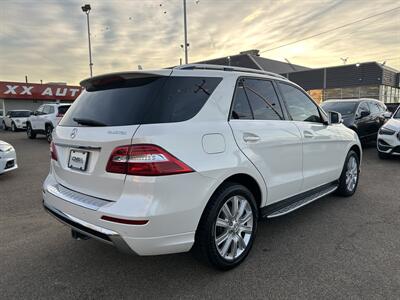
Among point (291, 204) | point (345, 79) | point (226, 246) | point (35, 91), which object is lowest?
point (226, 246)

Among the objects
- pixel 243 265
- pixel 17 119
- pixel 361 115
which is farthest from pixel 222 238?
pixel 17 119

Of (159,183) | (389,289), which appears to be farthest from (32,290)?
(389,289)

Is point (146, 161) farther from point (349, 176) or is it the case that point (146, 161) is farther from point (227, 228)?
point (349, 176)

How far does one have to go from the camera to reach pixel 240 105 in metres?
3.14

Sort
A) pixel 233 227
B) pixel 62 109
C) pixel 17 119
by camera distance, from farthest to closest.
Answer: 1. pixel 17 119
2. pixel 62 109
3. pixel 233 227

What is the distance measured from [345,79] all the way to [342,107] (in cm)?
3053

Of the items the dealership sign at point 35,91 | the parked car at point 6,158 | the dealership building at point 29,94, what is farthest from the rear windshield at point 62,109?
the dealership sign at point 35,91

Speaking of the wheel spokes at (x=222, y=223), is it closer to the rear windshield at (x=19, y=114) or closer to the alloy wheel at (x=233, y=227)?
the alloy wheel at (x=233, y=227)

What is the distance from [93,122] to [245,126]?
1.38 meters

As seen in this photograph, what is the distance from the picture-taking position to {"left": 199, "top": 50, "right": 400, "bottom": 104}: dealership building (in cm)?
3553

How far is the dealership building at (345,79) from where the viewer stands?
3553cm

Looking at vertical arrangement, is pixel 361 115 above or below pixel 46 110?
below

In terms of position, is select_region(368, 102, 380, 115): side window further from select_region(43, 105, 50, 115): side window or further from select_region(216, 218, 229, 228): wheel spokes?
select_region(43, 105, 50, 115): side window

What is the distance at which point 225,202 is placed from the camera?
9.33 feet
